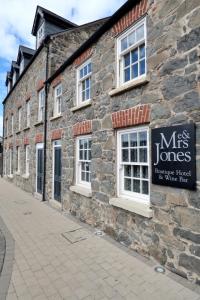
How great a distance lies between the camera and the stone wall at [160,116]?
3.68 meters

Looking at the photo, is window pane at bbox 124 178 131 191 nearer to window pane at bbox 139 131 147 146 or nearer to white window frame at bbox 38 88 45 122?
window pane at bbox 139 131 147 146

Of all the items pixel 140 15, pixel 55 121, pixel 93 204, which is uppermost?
pixel 140 15

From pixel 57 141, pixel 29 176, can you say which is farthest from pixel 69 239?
pixel 29 176

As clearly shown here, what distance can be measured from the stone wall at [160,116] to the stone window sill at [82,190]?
243 mm

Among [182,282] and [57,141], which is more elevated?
[57,141]

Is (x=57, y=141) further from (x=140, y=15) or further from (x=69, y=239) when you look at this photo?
(x=140, y=15)

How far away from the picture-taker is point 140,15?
15.7 ft

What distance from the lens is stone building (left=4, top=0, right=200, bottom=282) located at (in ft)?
12.3

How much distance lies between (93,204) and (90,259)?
200cm

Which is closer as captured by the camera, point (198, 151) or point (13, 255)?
point (198, 151)

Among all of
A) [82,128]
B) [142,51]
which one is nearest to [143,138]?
[142,51]

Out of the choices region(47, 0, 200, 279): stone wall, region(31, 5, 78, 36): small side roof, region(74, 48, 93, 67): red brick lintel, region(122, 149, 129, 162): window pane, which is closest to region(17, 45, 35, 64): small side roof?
region(31, 5, 78, 36): small side roof

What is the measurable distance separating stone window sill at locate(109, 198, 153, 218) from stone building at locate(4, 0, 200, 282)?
2 centimetres

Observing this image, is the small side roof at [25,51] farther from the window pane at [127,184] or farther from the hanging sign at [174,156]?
the hanging sign at [174,156]
